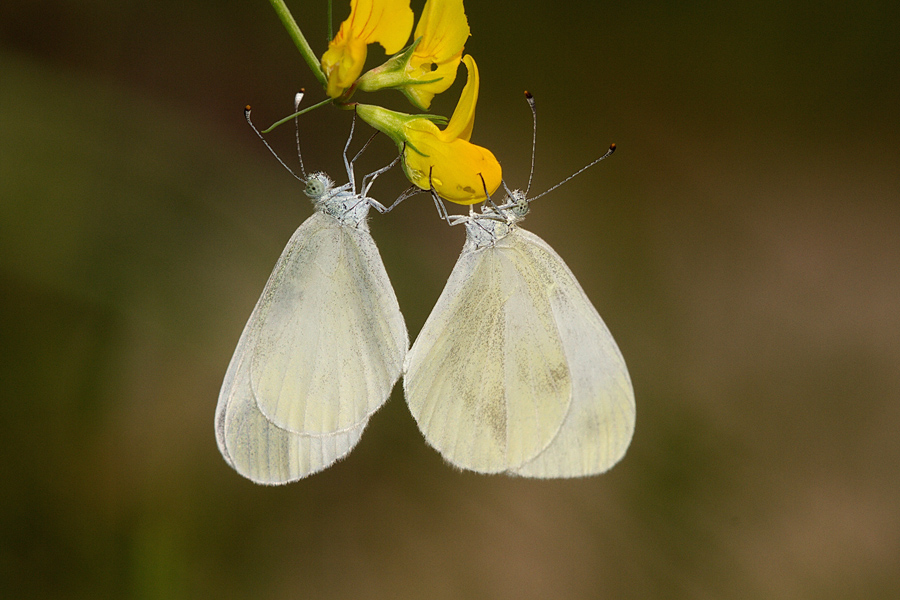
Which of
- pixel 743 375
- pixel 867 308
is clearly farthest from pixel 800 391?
pixel 867 308

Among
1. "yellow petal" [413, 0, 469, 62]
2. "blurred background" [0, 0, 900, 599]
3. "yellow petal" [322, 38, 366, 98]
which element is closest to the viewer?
"yellow petal" [322, 38, 366, 98]

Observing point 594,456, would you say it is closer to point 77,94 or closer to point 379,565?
point 379,565

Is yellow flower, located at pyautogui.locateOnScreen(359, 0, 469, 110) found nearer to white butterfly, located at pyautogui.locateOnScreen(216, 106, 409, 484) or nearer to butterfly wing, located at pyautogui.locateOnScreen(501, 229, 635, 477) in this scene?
white butterfly, located at pyautogui.locateOnScreen(216, 106, 409, 484)

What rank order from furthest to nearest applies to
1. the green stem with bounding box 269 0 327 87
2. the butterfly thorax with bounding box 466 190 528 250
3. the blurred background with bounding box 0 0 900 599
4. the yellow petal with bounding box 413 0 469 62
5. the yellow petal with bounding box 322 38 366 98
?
the blurred background with bounding box 0 0 900 599 < the butterfly thorax with bounding box 466 190 528 250 < the yellow petal with bounding box 413 0 469 62 < the yellow petal with bounding box 322 38 366 98 < the green stem with bounding box 269 0 327 87

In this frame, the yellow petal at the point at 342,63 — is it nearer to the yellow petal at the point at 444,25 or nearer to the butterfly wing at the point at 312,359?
the yellow petal at the point at 444,25

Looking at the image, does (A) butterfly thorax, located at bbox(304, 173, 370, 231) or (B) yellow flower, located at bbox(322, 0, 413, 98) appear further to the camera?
(A) butterfly thorax, located at bbox(304, 173, 370, 231)

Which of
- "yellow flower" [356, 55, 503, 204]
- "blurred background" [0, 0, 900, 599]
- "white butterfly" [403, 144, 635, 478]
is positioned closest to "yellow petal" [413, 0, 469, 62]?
"yellow flower" [356, 55, 503, 204]

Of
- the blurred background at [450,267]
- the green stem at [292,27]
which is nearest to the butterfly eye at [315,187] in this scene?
the green stem at [292,27]
